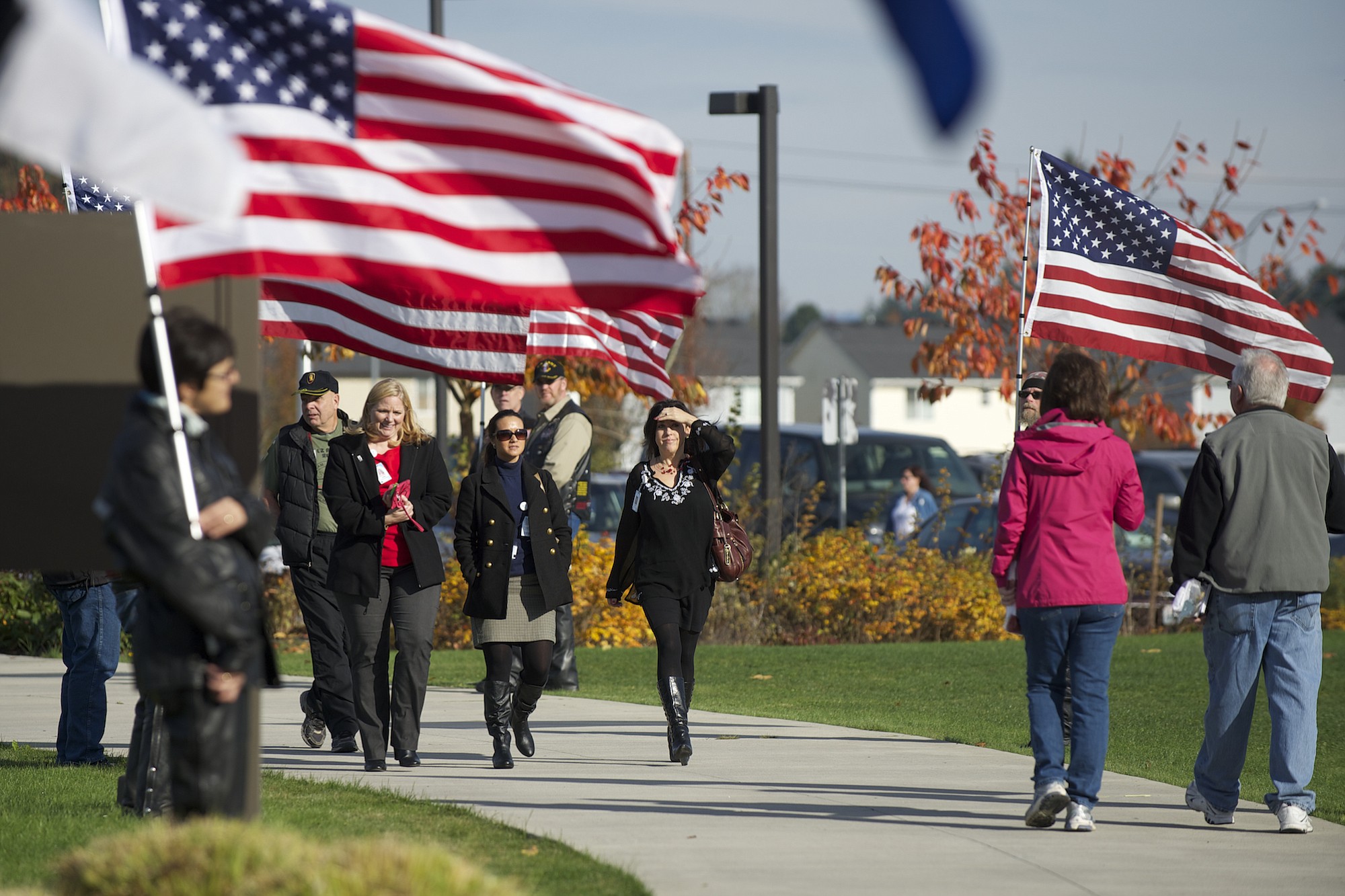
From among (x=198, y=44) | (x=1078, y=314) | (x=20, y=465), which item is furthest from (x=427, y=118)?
(x=1078, y=314)

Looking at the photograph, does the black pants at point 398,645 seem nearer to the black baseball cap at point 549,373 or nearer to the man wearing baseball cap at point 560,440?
the man wearing baseball cap at point 560,440

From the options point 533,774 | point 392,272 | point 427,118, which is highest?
point 427,118

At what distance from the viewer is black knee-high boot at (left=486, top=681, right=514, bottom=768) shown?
336 inches

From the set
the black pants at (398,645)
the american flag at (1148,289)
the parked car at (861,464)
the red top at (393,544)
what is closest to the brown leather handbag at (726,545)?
the black pants at (398,645)

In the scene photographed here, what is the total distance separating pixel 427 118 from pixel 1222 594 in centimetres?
402

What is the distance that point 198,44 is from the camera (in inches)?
209

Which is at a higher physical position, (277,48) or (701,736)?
(277,48)

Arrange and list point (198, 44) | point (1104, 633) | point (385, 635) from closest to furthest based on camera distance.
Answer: point (198, 44) → point (1104, 633) → point (385, 635)

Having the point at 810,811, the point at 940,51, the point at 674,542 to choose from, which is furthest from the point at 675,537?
the point at 940,51

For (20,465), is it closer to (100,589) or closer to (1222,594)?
(100,589)

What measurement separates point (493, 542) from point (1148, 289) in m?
3.91

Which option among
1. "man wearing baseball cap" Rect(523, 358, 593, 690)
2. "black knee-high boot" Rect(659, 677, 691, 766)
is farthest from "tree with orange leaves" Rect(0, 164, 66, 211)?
"black knee-high boot" Rect(659, 677, 691, 766)

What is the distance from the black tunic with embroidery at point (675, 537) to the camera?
879 centimetres

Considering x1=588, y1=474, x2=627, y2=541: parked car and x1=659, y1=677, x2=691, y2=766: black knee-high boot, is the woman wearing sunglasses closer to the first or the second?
x1=659, y1=677, x2=691, y2=766: black knee-high boot
